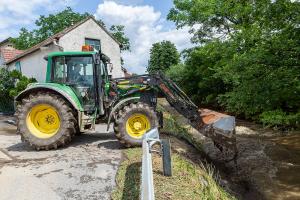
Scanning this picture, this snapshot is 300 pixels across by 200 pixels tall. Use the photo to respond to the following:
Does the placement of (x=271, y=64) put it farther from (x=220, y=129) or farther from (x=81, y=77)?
(x=81, y=77)

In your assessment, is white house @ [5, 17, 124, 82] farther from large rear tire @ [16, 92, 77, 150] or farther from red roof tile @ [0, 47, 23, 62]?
large rear tire @ [16, 92, 77, 150]

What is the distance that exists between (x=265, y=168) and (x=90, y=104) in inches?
190

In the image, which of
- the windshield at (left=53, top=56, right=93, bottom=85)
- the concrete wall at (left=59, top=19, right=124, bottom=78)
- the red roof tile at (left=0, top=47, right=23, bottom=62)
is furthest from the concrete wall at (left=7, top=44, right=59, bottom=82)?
the windshield at (left=53, top=56, right=93, bottom=85)

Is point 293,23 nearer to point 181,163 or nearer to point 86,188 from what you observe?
point 181,163

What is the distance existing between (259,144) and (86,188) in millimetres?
7735

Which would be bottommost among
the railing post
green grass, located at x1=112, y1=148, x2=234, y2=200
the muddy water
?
the muddy water

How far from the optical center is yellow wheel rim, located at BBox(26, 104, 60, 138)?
866 cm

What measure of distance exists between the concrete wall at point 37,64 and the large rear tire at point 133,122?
14590mm

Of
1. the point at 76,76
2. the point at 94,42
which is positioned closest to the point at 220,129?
the point at 76,76

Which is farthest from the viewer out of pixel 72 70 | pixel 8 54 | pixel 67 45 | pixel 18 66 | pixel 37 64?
pixel 8 54

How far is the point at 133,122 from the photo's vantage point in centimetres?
857

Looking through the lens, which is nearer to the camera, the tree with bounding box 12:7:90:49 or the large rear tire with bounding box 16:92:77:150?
the large rear tire with bounding box 16:92:77:150

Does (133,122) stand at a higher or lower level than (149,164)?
higher

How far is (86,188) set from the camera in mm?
5680
